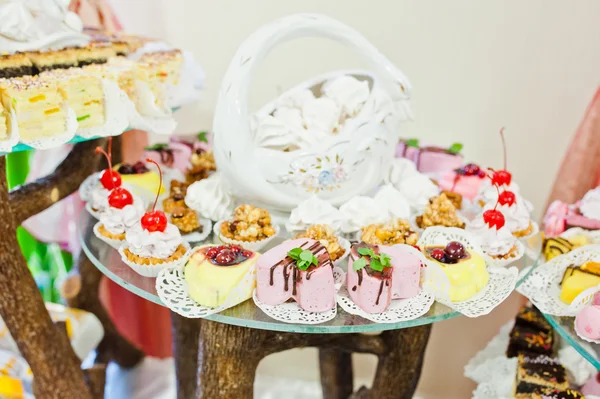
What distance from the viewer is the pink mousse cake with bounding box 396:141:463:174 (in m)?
1.93

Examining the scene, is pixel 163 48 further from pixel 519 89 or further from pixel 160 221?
pixel 519 89

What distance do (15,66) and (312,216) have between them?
0.84m

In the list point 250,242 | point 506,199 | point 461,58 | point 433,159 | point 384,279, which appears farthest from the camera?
point 461,58

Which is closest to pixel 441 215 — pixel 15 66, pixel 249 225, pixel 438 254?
pixel 438 254

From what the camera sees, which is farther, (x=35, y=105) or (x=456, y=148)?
(x=456, y=148)

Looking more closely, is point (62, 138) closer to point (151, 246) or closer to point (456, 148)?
point (151, 246)

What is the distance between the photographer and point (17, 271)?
153cm

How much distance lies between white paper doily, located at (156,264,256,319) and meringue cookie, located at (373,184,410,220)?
443mm

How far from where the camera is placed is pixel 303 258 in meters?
1.16

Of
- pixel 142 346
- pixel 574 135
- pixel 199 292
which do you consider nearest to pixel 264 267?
pixel 199 292

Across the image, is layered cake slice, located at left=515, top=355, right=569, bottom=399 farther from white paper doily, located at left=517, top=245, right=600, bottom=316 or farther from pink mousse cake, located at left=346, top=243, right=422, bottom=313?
pink mousse cake, located at left=346, top=243, right=422, bottom=313

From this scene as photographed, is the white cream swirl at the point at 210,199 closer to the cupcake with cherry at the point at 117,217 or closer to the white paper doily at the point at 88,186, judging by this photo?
the cupcake with cherry at the point at 117,217

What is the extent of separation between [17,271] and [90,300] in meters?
0.76

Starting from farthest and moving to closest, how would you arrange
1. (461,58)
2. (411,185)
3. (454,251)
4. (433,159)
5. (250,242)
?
(461,58) → (433,159) → (411,185) → (250,242) → (454,251)
